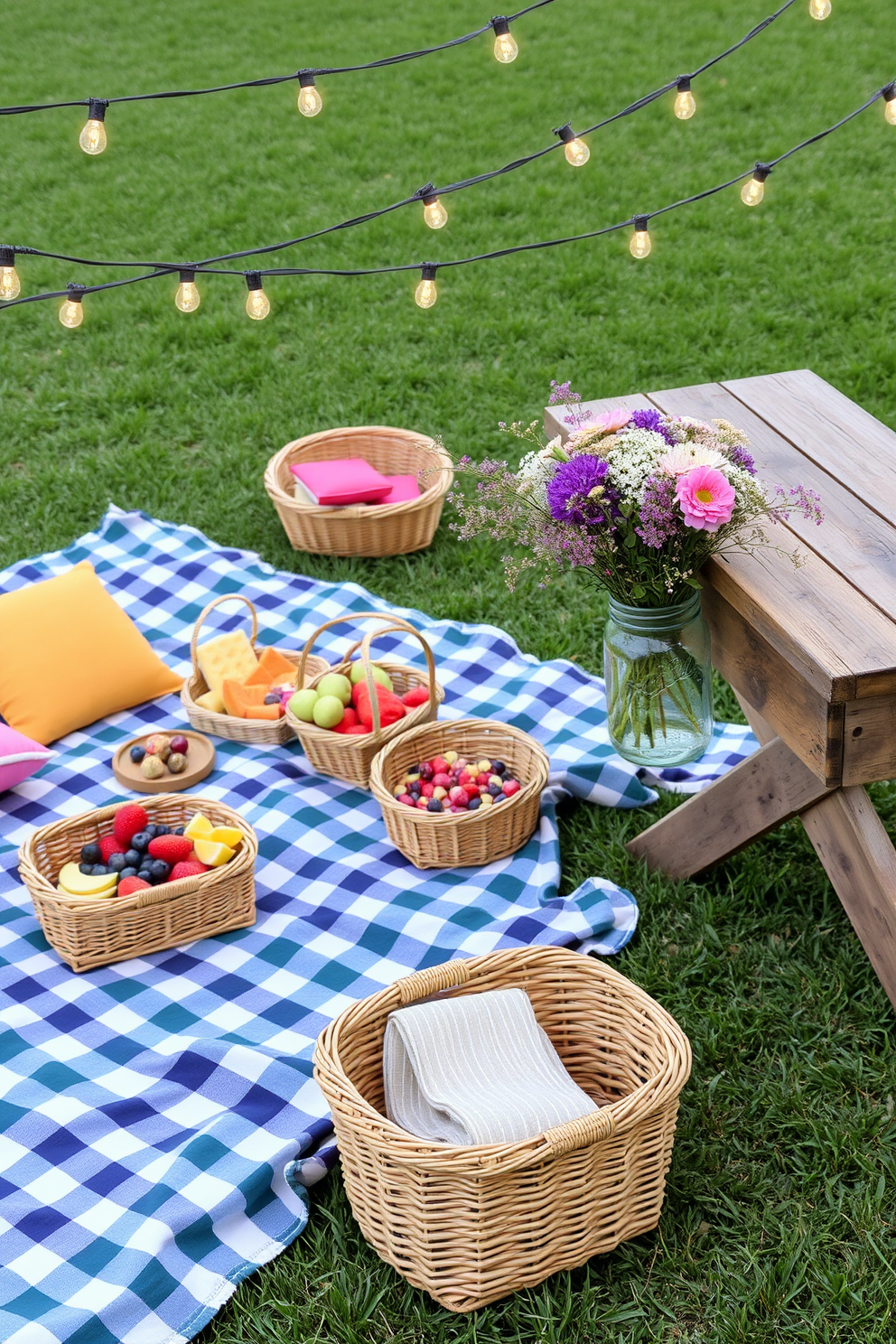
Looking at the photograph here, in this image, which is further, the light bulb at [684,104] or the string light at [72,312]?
the light bulb at [684,104]

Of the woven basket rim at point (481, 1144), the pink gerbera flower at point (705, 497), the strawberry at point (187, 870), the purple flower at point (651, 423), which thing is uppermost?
the purple flower at point (651, 423)

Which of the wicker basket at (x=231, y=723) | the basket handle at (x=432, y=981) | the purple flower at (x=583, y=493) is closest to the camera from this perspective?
the purple flower at (x=583, y=493)

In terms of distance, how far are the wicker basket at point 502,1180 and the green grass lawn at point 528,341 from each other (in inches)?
3.1

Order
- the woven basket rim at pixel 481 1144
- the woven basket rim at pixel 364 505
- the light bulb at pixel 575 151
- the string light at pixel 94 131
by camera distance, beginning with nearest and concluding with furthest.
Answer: the woven basket rim at pixel 481 1144
the string light at pixel 94 131
the light bulb at pixel 575 151
the woven basket rim at pixel 364 505

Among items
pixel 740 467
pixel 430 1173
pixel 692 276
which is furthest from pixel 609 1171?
pixel 692 276

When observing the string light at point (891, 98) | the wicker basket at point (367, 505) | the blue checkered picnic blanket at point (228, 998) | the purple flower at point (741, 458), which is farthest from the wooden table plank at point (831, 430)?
the wicker basket at point (367, 505)

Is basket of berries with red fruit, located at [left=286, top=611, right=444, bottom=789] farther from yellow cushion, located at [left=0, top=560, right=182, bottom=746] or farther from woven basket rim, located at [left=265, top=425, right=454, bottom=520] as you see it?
woven basket rim, located at [left=265, top=425, right=454, bottom=520]

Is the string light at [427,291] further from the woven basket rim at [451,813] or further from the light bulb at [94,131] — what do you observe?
the woven basket rim at [451,813]

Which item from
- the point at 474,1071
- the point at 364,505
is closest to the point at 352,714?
the point at 364,505

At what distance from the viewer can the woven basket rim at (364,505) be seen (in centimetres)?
395

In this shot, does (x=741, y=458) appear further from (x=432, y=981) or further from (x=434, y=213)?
(x=432, y=981)

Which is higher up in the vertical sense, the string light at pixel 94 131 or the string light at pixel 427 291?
the string light at pixel 94 131

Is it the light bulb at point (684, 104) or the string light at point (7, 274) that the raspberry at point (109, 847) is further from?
the light bulb at point (684, 104)

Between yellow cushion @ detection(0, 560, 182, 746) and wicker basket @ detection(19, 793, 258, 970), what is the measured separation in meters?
0.63
